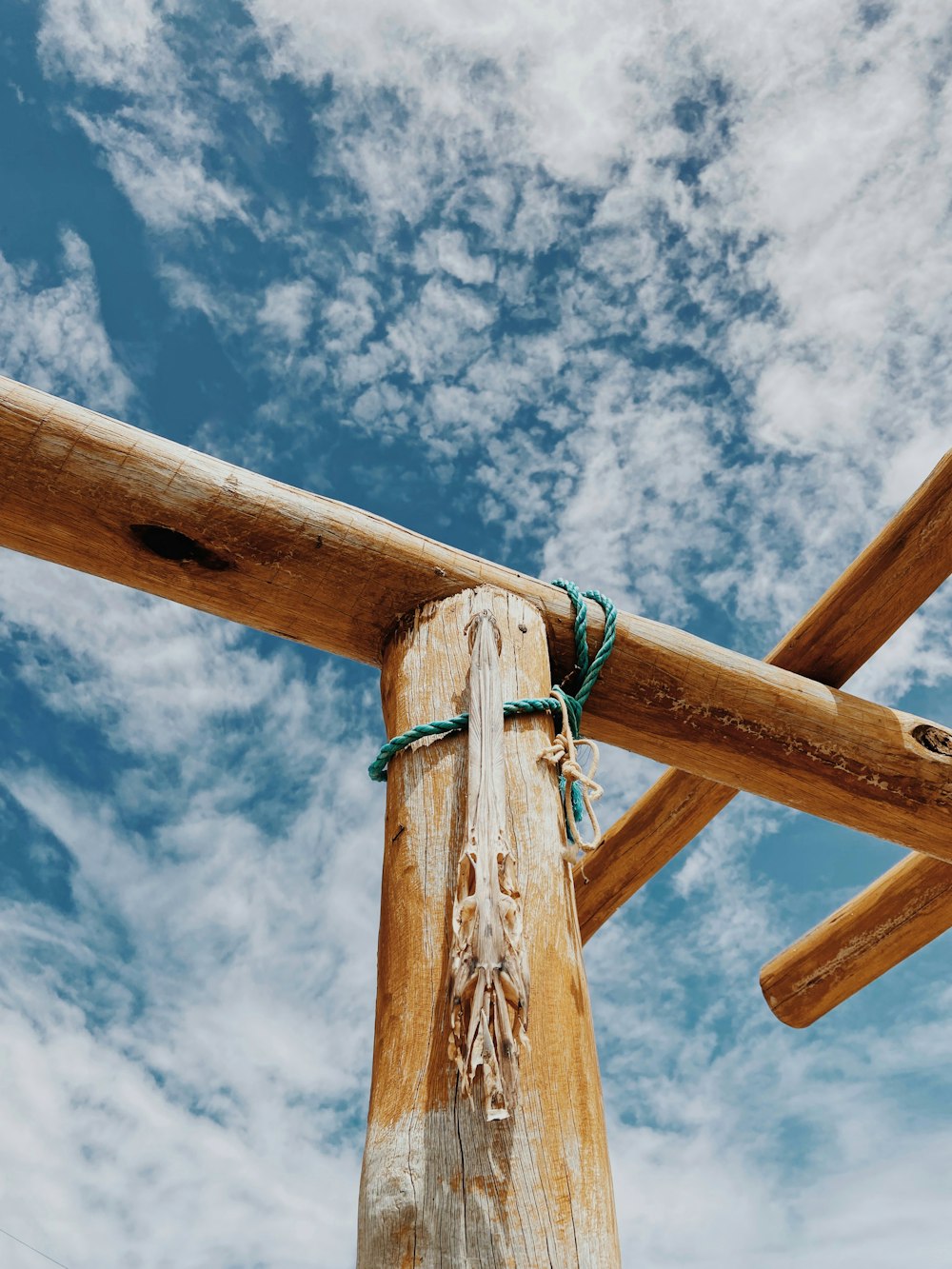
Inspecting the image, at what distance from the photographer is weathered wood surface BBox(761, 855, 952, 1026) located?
3326mm

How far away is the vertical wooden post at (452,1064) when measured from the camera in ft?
3.93

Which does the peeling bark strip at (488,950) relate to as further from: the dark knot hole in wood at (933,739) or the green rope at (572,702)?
the dark knot hole in wood at (933,739)

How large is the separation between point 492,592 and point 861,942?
2336mm

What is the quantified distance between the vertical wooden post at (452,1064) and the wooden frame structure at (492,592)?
1.1 inches

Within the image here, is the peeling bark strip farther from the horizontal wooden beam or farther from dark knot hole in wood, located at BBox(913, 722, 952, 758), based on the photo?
dark knot hole in wood, located at BBox(913, 722, 952, 758)

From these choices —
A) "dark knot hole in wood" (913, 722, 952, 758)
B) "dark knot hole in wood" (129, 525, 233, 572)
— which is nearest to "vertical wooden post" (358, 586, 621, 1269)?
"dark knot hole in wood" (129, 525, 233, 572)

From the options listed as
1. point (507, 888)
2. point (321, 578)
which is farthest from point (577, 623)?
point (507, 888)

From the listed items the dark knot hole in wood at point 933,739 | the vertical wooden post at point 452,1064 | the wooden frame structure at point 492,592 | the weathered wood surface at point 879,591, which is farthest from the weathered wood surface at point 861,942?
the vertical wooden post at point 452,1064

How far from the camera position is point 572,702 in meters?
1.95

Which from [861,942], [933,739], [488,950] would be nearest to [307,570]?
[488,950]

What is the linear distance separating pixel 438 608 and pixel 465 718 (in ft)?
1.10

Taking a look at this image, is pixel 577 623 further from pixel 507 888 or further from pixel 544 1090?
pixel 544 1090

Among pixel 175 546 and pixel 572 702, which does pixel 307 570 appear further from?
pixel 572 702

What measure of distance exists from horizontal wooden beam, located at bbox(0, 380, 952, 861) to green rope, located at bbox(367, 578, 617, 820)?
0.04m
